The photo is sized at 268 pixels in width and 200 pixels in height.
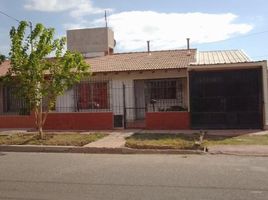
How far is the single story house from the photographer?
→ 661 inches

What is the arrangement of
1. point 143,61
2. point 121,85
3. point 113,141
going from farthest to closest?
point 143,61 → point 121,85 → point 113,141

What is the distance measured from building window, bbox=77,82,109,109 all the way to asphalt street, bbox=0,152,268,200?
912 cm

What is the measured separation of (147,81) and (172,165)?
10984mm

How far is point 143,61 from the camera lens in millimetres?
21391

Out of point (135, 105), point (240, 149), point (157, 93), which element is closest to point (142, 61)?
point (157, 93)

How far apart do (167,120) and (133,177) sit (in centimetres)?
905

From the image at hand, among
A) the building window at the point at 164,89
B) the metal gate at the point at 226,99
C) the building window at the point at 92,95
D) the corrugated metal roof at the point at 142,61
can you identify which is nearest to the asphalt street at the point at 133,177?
the metal gate at the point at 226,99

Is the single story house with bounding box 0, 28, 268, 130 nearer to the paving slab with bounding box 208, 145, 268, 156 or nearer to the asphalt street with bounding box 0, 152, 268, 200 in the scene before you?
the paving slab with bounding box 208, 145, 268, 156

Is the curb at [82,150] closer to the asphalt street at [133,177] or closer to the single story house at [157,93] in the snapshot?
the asphalt street at [133,177]

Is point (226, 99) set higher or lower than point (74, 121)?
higher

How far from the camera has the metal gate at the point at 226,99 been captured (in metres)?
16.7

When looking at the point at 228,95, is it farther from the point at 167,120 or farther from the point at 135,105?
the point at 135,105

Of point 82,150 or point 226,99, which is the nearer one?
point 82,150

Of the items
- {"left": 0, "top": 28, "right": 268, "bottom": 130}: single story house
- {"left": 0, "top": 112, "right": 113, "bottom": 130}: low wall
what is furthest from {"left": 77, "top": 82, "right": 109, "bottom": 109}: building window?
{"left": 0, "top": 112, "right": 113, "bottom": 130}: low wall
